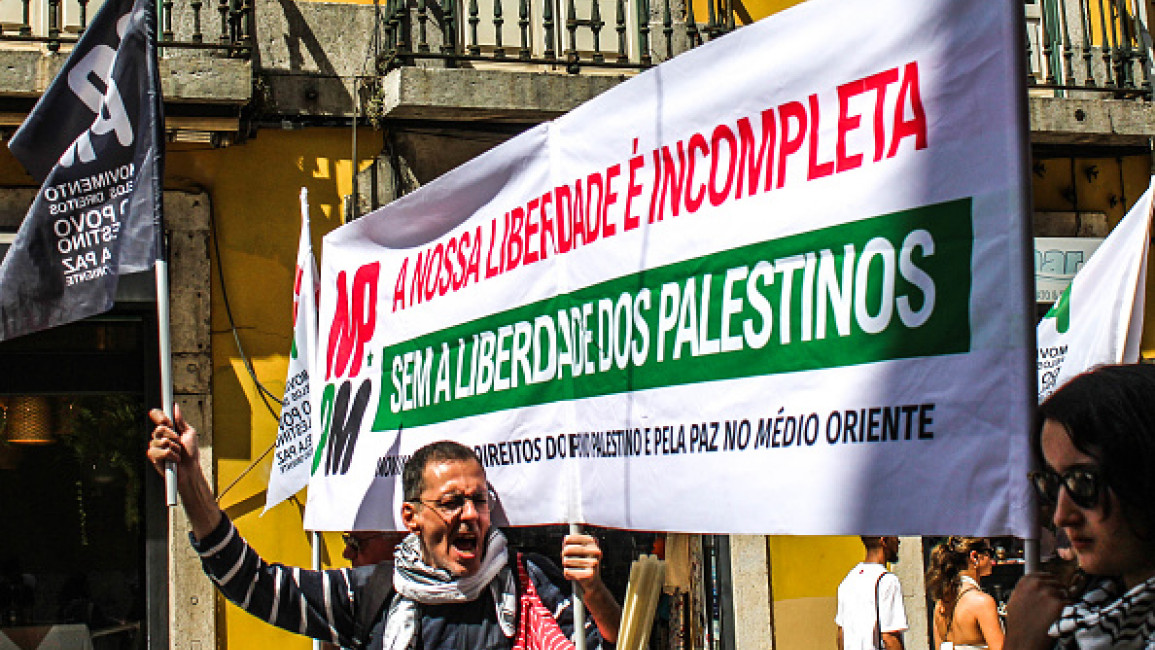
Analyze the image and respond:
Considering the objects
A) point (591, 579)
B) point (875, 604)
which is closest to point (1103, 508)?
point (591, 579)

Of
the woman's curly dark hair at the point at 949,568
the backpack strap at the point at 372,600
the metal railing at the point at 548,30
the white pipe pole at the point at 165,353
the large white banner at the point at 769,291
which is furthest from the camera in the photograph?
the metal railing at the point at 548,30

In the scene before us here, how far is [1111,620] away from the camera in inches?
78.6

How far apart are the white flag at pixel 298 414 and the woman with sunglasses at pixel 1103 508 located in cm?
498

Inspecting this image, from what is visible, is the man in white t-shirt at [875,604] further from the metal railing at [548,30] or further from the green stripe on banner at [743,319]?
the green stripe on banner at [743,319]

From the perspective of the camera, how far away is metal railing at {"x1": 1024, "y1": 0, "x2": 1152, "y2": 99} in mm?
10633

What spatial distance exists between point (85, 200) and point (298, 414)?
228cm

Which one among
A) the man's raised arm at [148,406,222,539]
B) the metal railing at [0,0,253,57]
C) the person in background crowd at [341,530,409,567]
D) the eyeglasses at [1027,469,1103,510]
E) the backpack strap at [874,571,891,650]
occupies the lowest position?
the backpack strap at [874,571,891,650]

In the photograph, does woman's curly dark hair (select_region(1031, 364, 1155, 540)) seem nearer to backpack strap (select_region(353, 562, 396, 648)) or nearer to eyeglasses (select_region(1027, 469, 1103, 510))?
eyeglasses (select_region(1027, 469, 1103, 510))

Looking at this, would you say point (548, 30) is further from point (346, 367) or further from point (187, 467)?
point (187, 467)

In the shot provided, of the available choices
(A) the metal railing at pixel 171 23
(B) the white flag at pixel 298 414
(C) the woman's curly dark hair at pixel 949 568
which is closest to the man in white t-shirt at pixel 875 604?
(C) the woman's curly dark hair at pixel 949 568

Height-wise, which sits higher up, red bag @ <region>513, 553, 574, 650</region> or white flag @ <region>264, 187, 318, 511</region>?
white flag @ <region>264, 187, 318, 511</region>

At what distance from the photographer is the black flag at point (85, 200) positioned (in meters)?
4.83

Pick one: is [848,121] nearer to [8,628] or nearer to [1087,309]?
[1087,309]

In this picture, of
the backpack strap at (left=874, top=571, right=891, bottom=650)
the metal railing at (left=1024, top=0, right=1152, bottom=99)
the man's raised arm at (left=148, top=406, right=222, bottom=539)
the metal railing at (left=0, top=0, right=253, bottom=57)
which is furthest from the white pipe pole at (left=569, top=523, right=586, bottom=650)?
the metal railing at (left=1024, top=0, right=1152, bottom=99)
